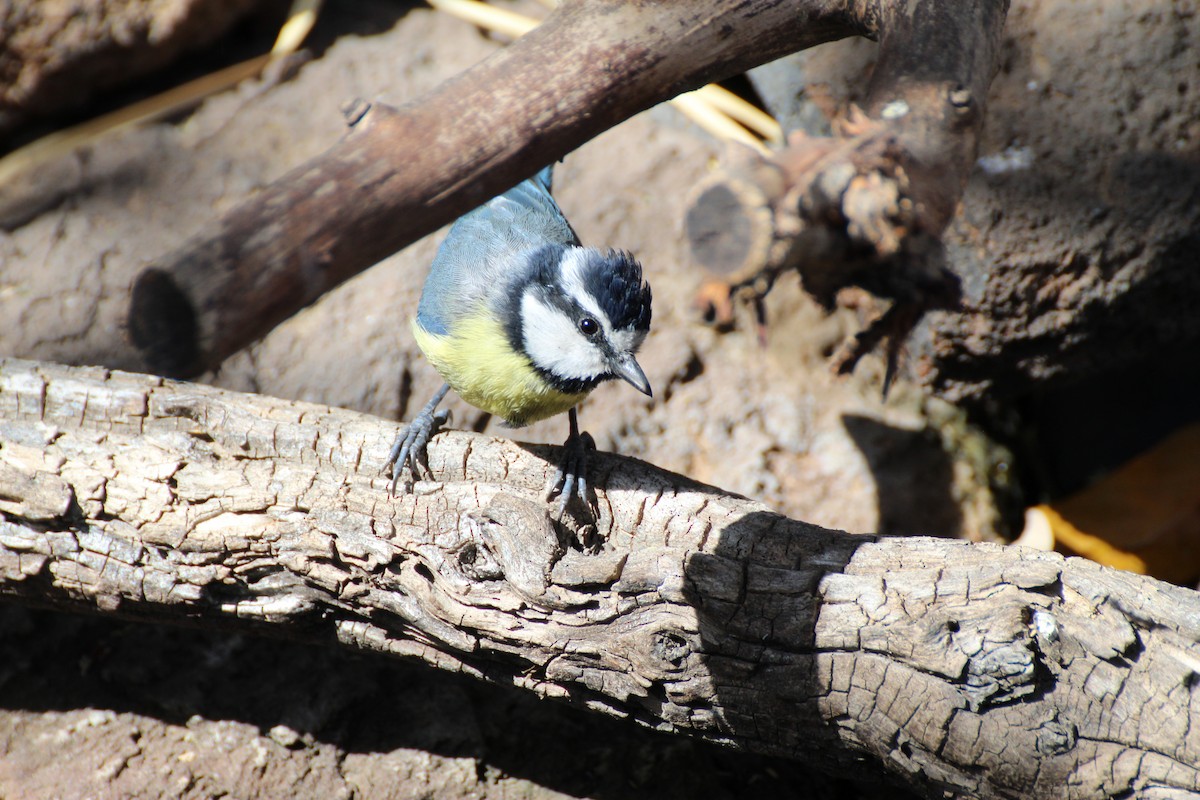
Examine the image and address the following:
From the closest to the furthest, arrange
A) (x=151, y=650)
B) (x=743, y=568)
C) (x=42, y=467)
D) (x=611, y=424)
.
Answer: (x=743, y=568) < (x=42, y=467) < (x=151, y=650) < (x=611, y=424)

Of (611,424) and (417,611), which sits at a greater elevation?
(611,424)

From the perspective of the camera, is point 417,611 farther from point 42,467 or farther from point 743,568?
point 42,467

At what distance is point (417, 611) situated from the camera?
191 cm

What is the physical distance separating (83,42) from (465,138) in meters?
2.43

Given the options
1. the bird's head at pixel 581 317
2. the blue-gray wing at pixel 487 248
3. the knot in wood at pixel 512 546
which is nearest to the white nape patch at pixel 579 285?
the bird's head at pixel 581 317

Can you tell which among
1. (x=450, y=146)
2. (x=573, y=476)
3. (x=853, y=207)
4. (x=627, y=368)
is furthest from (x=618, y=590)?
(x=450, y=146)

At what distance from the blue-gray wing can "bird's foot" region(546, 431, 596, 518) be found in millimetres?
444

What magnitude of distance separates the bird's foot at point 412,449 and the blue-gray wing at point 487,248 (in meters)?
0.27

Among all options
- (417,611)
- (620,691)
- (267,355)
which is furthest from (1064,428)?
(267,355)

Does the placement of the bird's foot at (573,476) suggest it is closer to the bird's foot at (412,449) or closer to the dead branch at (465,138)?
the bird's foot at (412,449)

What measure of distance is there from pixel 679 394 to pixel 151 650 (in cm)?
181

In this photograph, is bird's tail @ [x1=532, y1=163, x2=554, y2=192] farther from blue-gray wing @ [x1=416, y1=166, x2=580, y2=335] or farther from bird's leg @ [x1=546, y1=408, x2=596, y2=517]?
bird's leg @ [x1=546, y1=408, x2=596, y2=517]

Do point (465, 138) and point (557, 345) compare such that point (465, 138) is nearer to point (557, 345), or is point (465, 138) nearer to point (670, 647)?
point (557, 345)

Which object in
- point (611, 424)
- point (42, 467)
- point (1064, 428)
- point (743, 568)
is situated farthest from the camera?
point (1064, 428)
